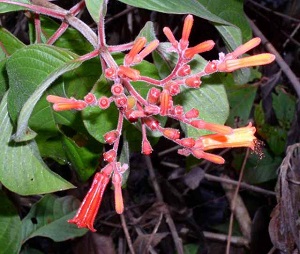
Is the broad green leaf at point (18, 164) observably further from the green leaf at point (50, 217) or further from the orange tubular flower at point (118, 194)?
the green leaf at point (50, 217)

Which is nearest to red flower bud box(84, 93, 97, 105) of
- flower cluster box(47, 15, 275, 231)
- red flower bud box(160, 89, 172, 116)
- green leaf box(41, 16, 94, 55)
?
flower cluster box(47, 15, 275, 231)

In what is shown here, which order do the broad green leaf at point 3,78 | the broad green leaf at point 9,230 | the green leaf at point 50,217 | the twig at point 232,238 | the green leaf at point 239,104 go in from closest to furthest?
the broad green leaf at point 3,78 → the broad green leaf at point 9,230 → the green leaf at point 50,217 → the green leaf at point 239,104 → the twig at point 232,238

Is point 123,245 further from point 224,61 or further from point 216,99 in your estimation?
point 224,61

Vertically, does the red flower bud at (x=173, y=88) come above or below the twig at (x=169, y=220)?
above

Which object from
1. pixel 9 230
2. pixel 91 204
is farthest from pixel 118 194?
pixel 9 230

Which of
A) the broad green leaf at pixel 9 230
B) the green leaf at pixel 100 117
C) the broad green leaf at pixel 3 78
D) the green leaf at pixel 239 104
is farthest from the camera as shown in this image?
the green leaf at pixel 239 104

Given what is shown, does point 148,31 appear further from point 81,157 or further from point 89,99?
point 81,157

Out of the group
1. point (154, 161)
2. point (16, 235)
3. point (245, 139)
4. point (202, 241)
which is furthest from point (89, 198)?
point (154, 161)

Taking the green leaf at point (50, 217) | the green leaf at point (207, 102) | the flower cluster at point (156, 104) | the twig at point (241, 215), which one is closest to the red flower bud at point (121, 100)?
→ the flower cluster at point (156, 104)
